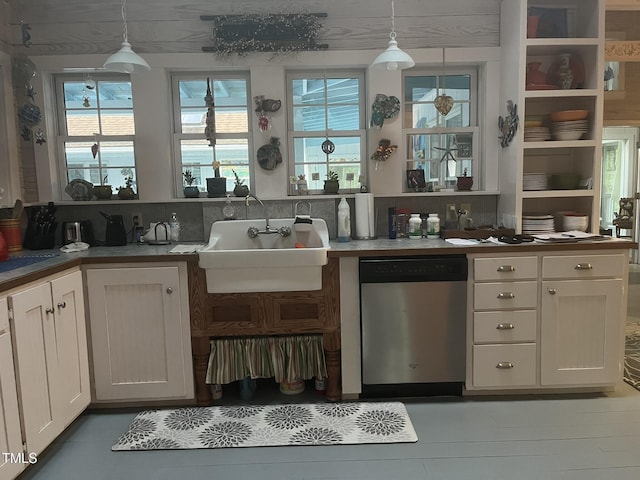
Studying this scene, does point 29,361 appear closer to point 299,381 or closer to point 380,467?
point 299,381

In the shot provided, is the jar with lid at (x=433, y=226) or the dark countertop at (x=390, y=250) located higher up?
the jar with lid at (x=433, y=226)

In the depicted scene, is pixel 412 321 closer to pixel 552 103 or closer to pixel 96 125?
pixel 552 103

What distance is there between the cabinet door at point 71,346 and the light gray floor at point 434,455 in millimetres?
180

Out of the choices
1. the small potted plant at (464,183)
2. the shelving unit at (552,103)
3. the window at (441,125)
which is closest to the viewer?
the shelving unit at (552,103)

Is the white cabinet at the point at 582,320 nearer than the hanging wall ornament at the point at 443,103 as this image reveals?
Yes

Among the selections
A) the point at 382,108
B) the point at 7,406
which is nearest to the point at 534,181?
the point at 382,108

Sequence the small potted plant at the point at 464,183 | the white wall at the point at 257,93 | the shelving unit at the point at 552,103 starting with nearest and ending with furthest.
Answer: the shelving unit at the point at 552,103 → the white wall at the point at 257,93 → the small potted plant at the point at 464,183

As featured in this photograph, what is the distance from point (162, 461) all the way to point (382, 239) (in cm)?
181

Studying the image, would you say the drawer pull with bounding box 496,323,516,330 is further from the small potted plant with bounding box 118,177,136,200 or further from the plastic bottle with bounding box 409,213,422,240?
the small potted plant with bounding box 118,177,136,200

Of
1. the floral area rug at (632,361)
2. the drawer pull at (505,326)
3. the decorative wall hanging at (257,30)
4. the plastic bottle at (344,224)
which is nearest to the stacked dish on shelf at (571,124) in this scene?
the drawer pull at (505,326)

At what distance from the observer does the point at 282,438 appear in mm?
2424

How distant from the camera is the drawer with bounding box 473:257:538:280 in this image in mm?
2717

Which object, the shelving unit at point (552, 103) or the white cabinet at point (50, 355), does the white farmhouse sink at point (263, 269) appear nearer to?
the white cabinet at point (50, 355)

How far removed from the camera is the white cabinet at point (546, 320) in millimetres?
2734
